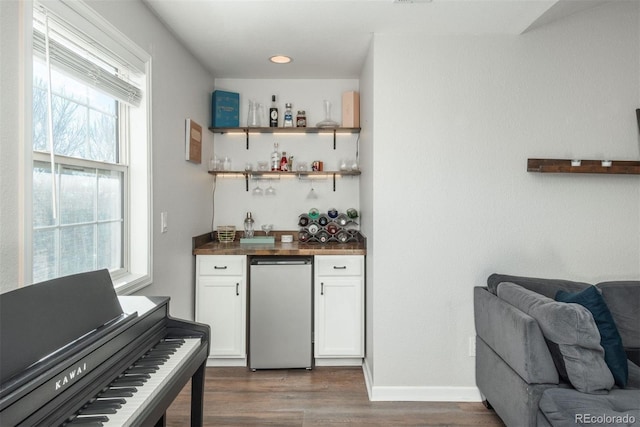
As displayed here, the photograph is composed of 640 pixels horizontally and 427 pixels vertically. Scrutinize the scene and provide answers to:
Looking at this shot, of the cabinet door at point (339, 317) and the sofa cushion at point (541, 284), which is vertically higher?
the sofa cushion at point (541, 284)

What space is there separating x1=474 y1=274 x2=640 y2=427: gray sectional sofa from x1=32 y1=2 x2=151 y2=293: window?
205 cm

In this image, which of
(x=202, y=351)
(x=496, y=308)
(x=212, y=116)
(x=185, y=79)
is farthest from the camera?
(x=212, y=116)

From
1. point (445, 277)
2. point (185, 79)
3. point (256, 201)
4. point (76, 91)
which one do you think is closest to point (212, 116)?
point (185, 79)

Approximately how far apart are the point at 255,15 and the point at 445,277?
2.09m

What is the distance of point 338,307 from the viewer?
122 inches

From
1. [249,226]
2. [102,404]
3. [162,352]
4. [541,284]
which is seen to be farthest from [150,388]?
[249,226]

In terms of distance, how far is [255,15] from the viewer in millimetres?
2412

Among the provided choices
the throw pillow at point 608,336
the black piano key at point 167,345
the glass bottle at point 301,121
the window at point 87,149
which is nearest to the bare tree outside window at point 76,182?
the window at point 87,149

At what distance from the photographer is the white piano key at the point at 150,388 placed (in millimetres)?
1099

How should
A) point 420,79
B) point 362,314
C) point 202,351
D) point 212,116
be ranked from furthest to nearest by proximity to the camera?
point 212,116 < point 362,314 < point 420,79 < point 202,351

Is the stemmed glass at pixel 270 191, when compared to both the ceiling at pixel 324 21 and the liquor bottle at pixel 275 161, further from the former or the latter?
Result: the ceiling at pixel 324 21

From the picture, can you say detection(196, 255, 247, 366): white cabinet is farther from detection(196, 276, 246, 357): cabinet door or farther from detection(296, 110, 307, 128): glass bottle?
detection(296, 110, 307, 128): glass bottle

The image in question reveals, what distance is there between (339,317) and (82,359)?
219cm

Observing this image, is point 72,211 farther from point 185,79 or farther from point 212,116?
point 212,116
